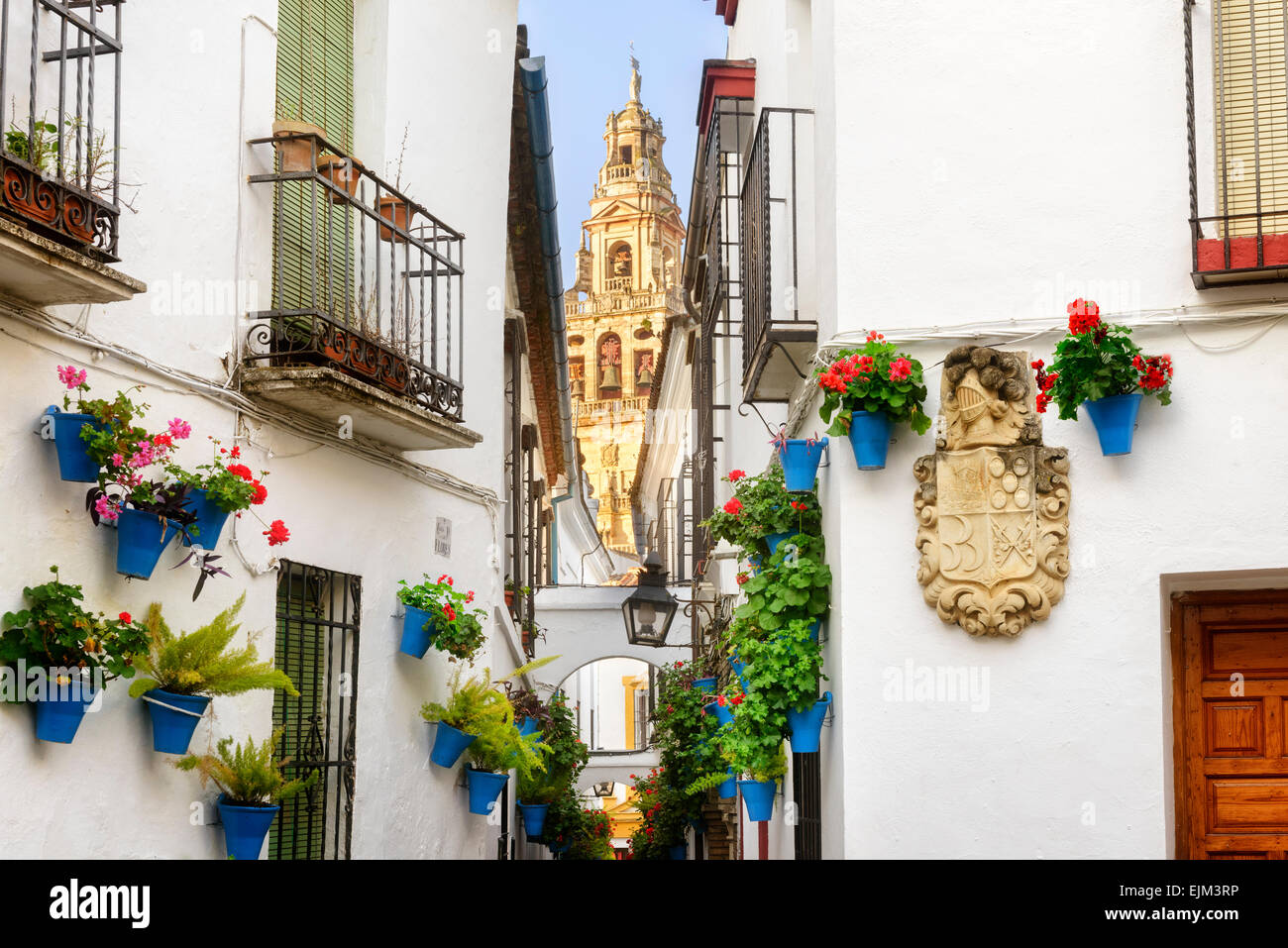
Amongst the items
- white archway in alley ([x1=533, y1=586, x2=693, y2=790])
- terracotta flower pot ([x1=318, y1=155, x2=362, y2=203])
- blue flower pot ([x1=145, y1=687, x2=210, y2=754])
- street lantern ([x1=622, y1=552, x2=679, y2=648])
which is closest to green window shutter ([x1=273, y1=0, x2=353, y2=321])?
terracotta flower pot ([x1=318, y1=155, x2=362, y2=203])

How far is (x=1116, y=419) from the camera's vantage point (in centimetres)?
604

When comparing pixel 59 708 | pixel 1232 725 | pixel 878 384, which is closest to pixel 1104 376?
pixel 878 384

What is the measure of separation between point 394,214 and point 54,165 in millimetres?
2887

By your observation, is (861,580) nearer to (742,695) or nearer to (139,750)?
(742,695)

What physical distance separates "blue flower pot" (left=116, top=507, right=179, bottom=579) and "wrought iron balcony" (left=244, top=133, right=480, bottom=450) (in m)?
1.46

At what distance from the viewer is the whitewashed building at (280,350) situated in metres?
5.29

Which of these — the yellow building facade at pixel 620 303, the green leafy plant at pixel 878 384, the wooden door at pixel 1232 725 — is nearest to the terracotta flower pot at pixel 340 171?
the green leafy plant at pixel 878 384

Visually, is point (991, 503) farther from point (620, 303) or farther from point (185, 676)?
point (620, 303)

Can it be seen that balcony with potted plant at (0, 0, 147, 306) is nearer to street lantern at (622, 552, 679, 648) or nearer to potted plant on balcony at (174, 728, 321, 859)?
potted plant on balcony at (174, 728, 321, 859)

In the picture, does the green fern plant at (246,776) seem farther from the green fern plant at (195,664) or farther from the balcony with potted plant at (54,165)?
the balcony with potted plant at (54,165)

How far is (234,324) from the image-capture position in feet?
23.1

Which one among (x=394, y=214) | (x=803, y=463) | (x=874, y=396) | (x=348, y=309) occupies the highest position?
(x=394, y=214)

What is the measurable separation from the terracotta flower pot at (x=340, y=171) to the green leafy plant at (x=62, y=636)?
104 inches
